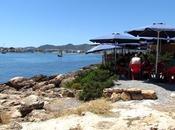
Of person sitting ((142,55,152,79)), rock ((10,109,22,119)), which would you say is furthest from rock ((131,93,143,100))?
person sitting ((142,55,152,79))

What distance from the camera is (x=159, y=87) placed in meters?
18.0

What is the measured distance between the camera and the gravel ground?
15.7 m

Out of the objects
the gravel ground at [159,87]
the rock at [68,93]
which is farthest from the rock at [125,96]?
the rock at [68,93]

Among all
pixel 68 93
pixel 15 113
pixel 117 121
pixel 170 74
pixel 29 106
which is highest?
pixel 170 74

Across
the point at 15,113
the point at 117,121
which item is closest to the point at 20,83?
the point at 15,113

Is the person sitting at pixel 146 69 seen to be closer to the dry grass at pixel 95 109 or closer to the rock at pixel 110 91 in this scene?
the rock at pixel 110 91

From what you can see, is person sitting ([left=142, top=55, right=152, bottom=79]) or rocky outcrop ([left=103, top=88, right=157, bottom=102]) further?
person sitting ([left=142, top=55, right=152, bottom=79])

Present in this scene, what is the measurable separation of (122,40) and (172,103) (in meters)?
9.90

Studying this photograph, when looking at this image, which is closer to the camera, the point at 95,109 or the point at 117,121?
the point at 117,121

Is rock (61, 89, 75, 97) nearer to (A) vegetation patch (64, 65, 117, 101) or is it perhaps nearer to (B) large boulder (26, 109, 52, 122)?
(A) vegetation patch (64, 65, 117, 101)

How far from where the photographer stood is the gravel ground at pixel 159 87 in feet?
51.4

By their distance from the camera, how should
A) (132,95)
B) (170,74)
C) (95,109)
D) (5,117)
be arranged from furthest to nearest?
(170,74), (132,95), (5,117), (95,109)

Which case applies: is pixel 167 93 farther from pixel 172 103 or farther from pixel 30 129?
pixel 30 129

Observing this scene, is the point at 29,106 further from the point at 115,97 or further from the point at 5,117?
the point at 115,97
